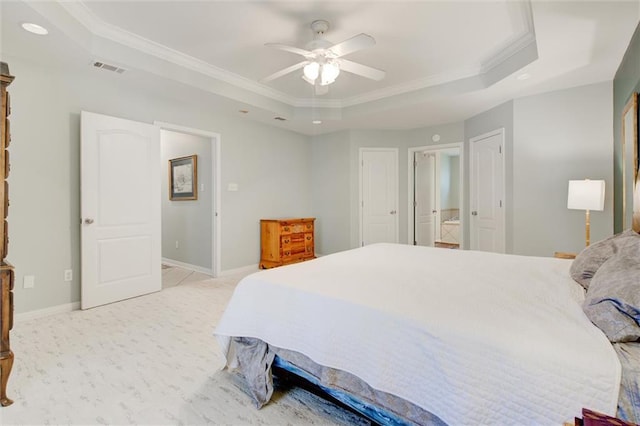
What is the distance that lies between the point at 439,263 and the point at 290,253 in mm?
3119

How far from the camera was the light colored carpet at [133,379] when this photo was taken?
1618mm

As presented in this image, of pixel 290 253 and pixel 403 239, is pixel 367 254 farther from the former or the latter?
pixel 403 239

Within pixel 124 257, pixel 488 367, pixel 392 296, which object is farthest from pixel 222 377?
pixel 124 257

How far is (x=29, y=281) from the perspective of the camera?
9.59 feet

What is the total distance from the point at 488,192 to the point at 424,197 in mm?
1566

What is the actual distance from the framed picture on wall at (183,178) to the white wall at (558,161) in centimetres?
454

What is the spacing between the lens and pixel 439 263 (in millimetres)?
2270

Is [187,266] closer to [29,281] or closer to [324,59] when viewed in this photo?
[29,281]

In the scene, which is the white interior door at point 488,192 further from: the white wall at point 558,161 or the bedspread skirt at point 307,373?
the bedspread skirt at point 307,373

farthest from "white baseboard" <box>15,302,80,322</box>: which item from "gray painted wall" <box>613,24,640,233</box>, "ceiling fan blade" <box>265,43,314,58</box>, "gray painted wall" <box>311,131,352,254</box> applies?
"gray painted wall" <box>613,24,640,233</box>

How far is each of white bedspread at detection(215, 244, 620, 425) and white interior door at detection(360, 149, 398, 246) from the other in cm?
362

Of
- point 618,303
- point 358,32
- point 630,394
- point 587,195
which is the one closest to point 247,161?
point 358,32

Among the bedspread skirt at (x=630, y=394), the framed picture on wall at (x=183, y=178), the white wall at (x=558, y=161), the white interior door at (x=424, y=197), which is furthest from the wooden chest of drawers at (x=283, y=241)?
the bedspread skirt at (x=630, y=394)

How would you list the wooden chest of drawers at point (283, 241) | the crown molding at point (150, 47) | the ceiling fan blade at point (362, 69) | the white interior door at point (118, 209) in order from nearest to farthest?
the crown molding at point (150, 47), the ceiling fan blade at point (362, 69), the white interior door at point (118, 209), the wooden chest of drawers at point (283, 241)
